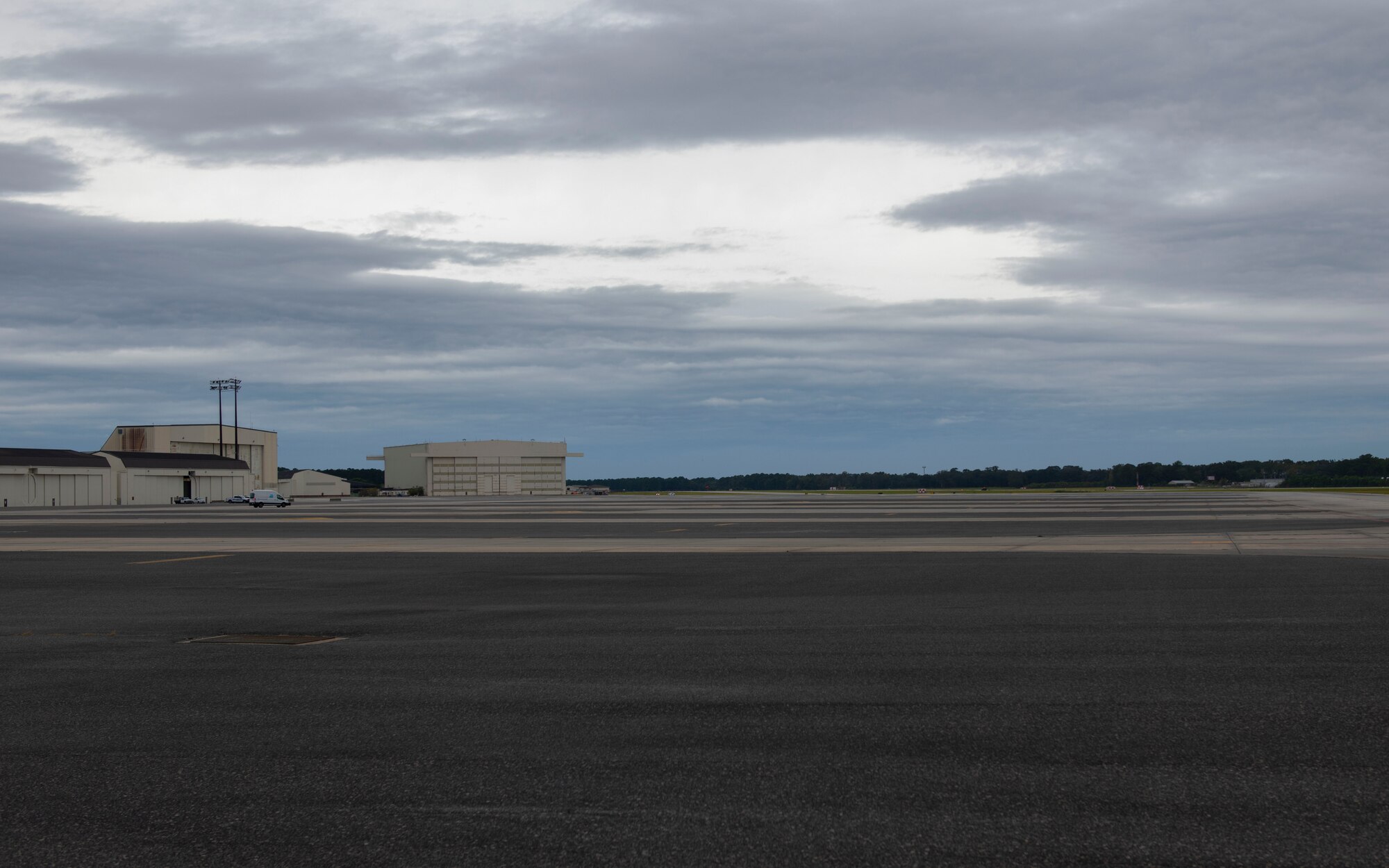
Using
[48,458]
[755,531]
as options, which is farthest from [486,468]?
[755,531]

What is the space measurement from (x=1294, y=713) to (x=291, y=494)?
16614 centimetres

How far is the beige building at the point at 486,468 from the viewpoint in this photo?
173500mm

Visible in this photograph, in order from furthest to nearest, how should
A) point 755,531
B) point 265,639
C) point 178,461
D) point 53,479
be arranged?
point 178,461 → point 53,479 → point 755,531 → point 265,639

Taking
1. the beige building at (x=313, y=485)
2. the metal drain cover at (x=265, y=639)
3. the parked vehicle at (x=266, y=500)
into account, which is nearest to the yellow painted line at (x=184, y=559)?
the metal drain cover at (x=265, y=639)

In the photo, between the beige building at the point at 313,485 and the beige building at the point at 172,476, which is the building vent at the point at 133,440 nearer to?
the beige building at the point at 172,476

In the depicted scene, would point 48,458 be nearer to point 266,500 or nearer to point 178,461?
point 178,461

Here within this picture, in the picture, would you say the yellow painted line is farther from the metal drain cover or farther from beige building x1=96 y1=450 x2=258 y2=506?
beige building x1=96 y1=450 x2=258 y2=506

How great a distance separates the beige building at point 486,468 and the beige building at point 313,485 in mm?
11775

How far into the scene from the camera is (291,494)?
16250cm

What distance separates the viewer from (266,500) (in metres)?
94.5

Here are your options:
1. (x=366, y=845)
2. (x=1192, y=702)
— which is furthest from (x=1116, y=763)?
(x=366, y=845)

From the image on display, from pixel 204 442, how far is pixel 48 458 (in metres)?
34.8

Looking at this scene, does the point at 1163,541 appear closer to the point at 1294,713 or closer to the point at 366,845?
the point at 1294,713

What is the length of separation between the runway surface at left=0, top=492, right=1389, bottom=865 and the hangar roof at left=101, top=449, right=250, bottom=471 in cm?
11676
